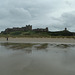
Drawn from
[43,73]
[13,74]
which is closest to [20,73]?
[13,74]

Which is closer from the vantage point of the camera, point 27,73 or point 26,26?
point 27,73

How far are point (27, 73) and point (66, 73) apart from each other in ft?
6.32

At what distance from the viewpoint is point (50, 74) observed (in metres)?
4.37

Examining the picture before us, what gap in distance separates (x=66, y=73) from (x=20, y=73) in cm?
227

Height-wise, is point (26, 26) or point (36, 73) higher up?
point (26, 26)

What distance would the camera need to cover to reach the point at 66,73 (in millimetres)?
4531

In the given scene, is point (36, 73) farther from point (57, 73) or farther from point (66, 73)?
point (66, 73)

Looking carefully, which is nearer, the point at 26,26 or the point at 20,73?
the point at 20,73

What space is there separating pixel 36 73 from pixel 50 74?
2.22ft

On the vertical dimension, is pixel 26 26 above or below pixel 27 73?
A: above

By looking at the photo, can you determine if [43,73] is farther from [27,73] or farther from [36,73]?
[27,73]

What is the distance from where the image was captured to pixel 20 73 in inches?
175

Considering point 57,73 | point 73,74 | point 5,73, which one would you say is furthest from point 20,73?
point 73,74

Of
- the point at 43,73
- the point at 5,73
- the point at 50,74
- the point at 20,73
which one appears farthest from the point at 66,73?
the point at 5,73
